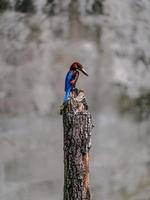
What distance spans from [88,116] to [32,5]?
→ 2.53 meters

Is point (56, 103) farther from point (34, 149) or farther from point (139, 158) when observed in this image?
point (139, 158)

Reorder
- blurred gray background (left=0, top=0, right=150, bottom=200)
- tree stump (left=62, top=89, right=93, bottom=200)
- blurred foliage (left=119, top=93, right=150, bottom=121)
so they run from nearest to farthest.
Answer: tree stump (left=62, top=89, right=93, bottom=200) < blurred gray background (left=0, top=0, right=150, bottom=200) < blurred foliage (left=119, top=93, right=150, bottom=121)

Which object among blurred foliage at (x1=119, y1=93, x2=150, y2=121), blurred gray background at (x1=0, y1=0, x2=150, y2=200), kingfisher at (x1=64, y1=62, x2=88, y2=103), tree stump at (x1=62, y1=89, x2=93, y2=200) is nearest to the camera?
tree stump at (x1=62, y1=89, x2=93, y2=200)

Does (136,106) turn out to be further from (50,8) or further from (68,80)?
(68,80)

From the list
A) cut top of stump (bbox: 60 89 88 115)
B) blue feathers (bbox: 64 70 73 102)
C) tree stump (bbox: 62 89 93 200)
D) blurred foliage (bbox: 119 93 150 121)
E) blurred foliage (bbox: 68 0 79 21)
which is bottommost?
tree stump (bbox: 62 89 93 200)

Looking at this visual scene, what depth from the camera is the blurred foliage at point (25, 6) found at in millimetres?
6023

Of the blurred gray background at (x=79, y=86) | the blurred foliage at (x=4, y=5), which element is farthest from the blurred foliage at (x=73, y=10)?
the blurred foliage at (x=4, y=5)

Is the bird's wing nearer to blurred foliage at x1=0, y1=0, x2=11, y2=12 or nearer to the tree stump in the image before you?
the tree stump

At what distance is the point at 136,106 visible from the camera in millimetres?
6211

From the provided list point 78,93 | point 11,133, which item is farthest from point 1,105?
point 78,93

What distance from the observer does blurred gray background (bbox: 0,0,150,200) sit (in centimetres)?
594

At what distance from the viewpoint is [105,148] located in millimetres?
6098

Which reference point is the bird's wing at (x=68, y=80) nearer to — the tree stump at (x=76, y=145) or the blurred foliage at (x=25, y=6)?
the tree stump at (x=76, y=145)

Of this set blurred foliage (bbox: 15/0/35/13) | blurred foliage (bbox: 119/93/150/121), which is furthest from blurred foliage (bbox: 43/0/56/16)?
blurred foliage (bbox: 119/93/150/121)
